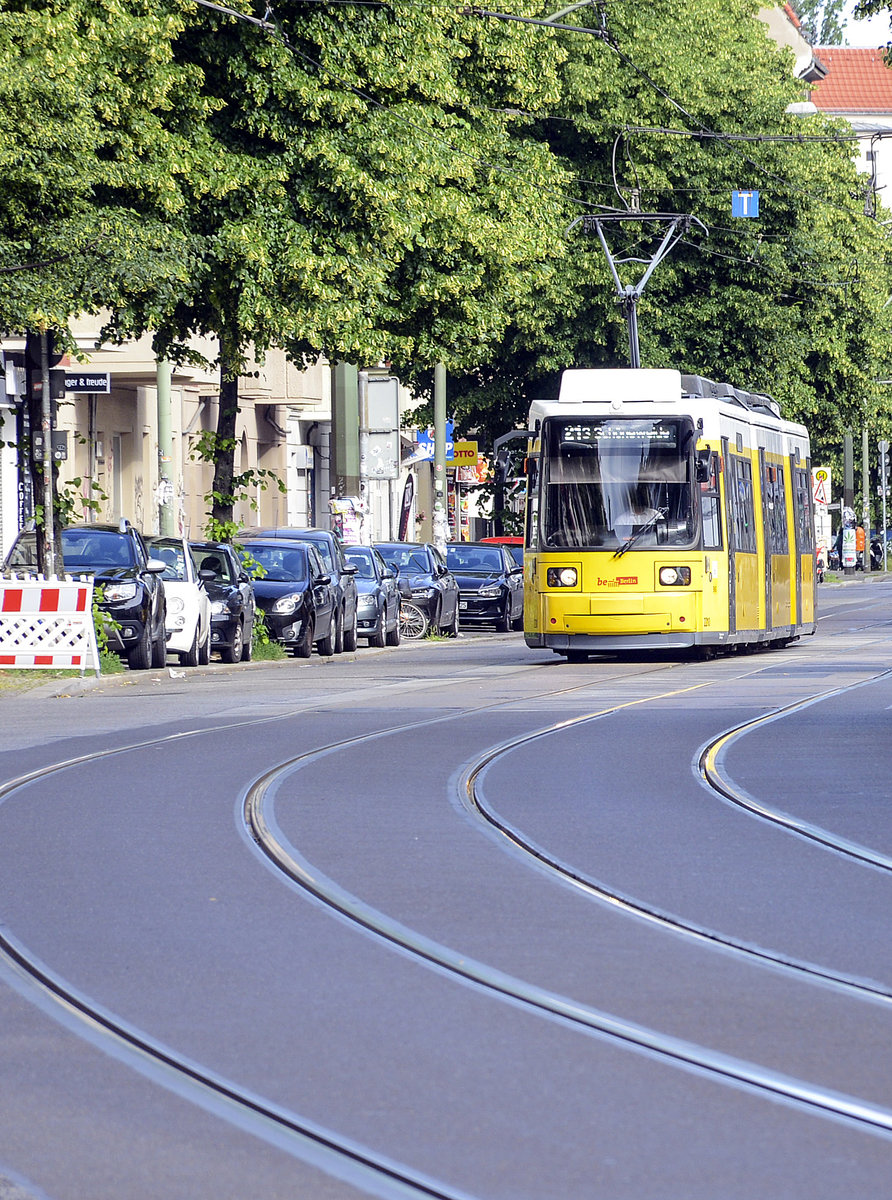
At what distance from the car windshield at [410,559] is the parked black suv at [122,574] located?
1165cm

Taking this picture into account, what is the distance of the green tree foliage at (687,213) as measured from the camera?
45688mm

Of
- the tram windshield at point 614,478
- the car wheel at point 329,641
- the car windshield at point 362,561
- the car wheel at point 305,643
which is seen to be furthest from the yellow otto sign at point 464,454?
the tram windshield at point 614,478

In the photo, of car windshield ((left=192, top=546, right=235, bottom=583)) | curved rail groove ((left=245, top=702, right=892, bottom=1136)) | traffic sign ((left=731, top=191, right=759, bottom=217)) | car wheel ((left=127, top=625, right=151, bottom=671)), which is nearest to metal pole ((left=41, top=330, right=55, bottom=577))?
car wheel ((left=127, top=625, right=151, bottom=671))

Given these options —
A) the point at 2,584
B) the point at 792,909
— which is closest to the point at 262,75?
the point at 2,584

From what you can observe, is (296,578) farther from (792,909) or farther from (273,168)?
(792,909)

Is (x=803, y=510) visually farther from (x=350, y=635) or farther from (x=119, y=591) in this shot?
(x=119, y=591)

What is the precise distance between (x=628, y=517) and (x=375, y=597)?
9.36m

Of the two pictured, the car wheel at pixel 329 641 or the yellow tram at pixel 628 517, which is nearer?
the yellow tram at pixel 628 517

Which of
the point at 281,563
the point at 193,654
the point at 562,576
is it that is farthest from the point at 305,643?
the point at 562,576

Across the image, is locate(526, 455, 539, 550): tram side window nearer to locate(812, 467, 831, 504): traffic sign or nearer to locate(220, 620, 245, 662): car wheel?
locate(220, 620, 245, 662): car wheel

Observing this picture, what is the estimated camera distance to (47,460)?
24.7 metres

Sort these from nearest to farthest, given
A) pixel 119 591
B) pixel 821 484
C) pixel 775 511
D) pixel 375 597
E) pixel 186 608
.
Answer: pixel 119 591 → pixel 186 608 → pixel 775 511 → pixel 375 597 → pixel 821 484

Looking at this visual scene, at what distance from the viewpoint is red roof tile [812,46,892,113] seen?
134 meters

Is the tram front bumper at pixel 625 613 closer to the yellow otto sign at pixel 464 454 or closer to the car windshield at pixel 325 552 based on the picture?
the car windshield at pixel 325 552
